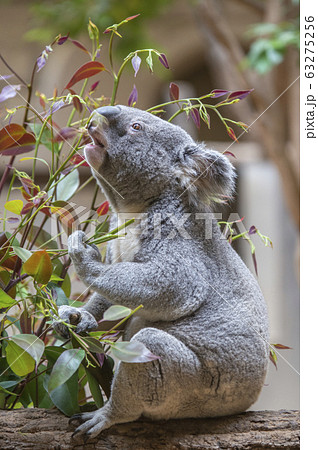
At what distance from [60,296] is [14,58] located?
2813 mm

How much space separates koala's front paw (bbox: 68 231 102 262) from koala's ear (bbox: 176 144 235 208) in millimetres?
244

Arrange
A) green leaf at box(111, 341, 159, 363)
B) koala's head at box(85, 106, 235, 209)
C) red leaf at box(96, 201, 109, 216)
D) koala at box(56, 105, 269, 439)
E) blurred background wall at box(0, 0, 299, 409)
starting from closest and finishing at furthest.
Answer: green leaf at box(111, 341, 159, 363)
koala at box(56, 105, 269, 439)
koala's head at box(85, 106, 235, 209)
red leaf at box(96, 201, 109, 216)
blurred background wall at box(0, 0, 299, 409)

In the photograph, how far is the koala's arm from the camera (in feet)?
3.68

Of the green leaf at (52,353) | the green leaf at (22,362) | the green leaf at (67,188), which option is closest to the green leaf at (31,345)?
the green leaf at (22,362)

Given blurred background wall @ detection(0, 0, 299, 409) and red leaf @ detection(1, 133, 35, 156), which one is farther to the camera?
blurred background wall @ detection(0, 0, 299, 409)

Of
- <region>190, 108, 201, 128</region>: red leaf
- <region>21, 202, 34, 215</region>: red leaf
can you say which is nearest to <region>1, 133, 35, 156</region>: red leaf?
<region>21, 202, 34, 215</region>: red leaf

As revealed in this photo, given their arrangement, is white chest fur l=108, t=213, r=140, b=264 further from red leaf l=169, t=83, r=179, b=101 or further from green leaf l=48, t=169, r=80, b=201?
red leaf l=169, t=83, r=179, b=101

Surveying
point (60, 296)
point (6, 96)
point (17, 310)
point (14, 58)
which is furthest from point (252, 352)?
point (14, 58)

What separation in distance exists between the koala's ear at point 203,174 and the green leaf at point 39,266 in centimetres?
35

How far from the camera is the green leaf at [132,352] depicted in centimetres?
99

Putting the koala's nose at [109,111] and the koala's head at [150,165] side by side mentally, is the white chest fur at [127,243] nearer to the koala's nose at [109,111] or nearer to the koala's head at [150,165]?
the koala's head at [150,165]

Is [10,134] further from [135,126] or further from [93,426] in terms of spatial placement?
[93,426]

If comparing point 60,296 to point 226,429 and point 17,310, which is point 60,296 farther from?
point 226,429

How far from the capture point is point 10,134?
3.99 feet
